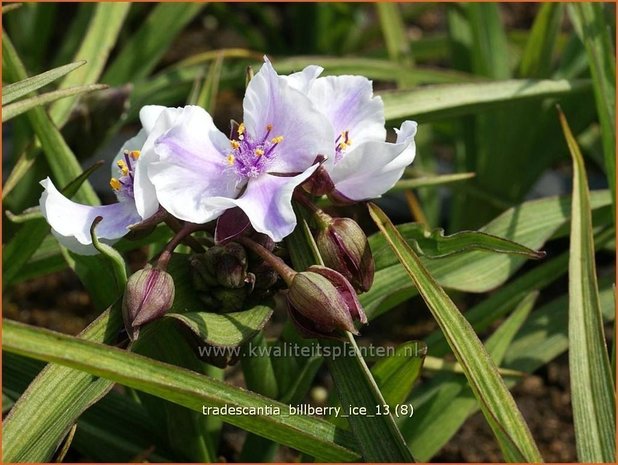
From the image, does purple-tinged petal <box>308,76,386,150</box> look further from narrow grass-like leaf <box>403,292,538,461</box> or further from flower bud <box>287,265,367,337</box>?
narrow grass-like leaf <box>403,292,538,461</box>

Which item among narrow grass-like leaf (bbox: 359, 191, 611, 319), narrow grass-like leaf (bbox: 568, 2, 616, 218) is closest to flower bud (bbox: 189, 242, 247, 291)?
narrow grass-like leaf (bbox: 359, 191, 611, 319)

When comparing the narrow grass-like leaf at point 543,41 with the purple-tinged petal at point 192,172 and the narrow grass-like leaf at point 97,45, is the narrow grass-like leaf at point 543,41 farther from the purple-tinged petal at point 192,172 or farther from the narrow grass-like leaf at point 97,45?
the purple-tinged petal at point 192,172

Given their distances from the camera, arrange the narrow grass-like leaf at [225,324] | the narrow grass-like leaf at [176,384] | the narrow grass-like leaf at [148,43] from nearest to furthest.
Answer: the narrow grass-like leaf at [176,384] < the narrow grass-like leaf at [225,324] < the narrow grass-like leaf at [148,43]

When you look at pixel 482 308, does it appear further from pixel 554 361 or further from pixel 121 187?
pixel 121 187

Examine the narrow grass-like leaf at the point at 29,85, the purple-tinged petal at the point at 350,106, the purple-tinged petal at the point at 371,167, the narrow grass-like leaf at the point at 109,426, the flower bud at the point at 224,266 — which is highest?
the narrow grass-like leaf at the point at 29,85

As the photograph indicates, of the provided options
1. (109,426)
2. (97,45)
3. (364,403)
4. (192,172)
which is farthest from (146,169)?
(97,45)

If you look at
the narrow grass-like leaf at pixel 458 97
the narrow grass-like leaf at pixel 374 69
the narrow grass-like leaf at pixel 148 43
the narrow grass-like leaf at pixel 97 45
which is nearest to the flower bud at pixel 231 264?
the narrow grass-like leaf at pixel 458 97
